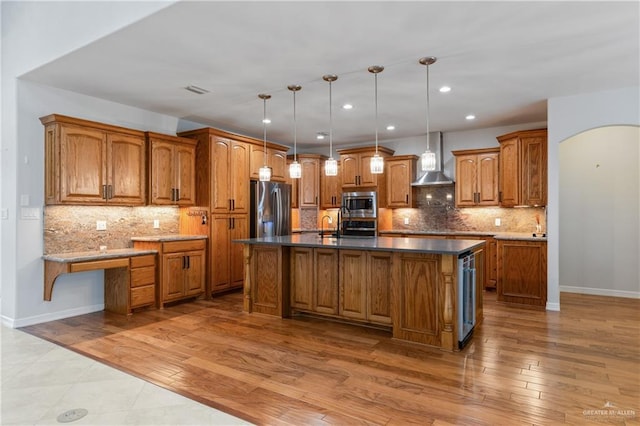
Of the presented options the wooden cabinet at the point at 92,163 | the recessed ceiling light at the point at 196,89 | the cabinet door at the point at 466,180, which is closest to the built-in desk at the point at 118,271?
the wooden cabinet at the point at 92,163

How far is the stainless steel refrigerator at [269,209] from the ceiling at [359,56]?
4.91 ft

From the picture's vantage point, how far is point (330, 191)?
25.6ft

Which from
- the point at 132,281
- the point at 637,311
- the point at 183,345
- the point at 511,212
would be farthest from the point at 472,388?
the point at 511,212

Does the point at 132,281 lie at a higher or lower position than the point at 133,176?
lower

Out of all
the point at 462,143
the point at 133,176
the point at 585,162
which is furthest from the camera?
the point at 462,143

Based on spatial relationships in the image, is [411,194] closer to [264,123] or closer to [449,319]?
[264,123]

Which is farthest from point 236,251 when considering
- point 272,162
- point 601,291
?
point 601,291

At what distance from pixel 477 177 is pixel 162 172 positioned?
511 cm

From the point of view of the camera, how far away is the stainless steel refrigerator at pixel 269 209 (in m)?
6.49

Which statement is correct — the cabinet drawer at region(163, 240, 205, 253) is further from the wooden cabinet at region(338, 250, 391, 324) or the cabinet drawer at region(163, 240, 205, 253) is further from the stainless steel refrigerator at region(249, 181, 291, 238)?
the wooden cabinet at region(338, 250, 391, 324)

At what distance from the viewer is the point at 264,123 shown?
6289mm


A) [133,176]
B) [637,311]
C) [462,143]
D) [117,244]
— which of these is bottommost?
[637,311]

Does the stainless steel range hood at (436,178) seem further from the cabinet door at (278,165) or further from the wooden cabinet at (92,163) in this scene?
the wooden cabinet at (92,163)

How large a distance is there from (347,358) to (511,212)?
15.1ft
